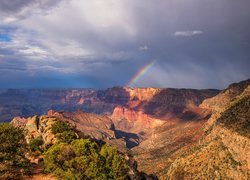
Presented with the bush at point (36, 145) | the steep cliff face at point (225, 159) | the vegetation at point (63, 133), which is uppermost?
the vegetation at point (63, 133)

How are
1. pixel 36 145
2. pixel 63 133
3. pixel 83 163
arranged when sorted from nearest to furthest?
1. pixel 83 163
2. pixel 36 145
3. pixel 63 133

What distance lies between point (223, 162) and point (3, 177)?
457 feet

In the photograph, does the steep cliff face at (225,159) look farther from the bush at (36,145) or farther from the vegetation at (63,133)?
the bush at (36,145)

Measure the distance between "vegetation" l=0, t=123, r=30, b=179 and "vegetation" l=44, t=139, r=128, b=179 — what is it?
547 centimetres

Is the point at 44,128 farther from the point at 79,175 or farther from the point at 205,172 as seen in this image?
the point at 205,172

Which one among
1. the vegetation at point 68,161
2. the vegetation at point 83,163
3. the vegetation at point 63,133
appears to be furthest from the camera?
the vegetation at point 63,133

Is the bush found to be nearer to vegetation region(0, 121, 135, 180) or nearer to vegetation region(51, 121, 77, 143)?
vegetation region(51, 121, 77, 143)

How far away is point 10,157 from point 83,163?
16.1 metres

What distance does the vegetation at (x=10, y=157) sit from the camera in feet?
222

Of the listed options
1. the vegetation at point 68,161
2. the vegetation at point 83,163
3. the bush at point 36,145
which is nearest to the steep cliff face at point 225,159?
the bush at point 36,145

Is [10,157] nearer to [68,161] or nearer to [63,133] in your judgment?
[68,161]

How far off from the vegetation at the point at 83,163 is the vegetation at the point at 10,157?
5.47 m

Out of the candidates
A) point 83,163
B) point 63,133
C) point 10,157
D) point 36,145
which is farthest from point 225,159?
point 10,157

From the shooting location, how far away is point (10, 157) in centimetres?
7162
